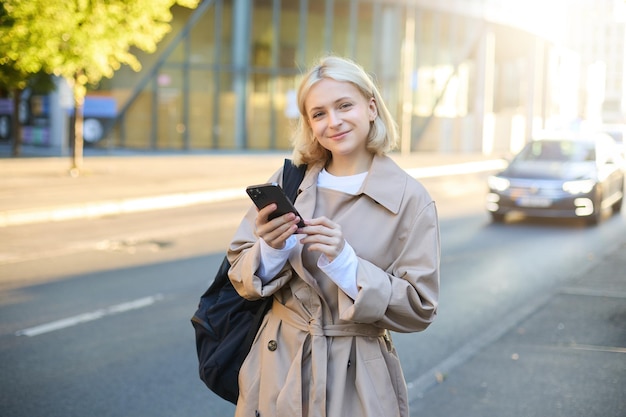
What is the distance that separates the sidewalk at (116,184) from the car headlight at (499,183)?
258 inches

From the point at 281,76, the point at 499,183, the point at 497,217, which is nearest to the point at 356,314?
the point at 499,183

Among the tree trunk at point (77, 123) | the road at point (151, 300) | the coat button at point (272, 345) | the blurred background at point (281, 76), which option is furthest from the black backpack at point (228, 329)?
the blurred background at point (281, 76)

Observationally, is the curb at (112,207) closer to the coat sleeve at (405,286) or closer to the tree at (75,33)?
the tree at (75,33)

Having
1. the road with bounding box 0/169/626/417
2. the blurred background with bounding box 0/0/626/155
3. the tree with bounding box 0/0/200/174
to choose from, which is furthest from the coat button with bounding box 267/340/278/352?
the blurred background with bounding box 0/0/626/155

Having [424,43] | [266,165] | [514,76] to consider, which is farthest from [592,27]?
[266,165]

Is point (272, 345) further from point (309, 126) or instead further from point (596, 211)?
point (596, 211)

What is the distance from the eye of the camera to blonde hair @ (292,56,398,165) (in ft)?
8.55

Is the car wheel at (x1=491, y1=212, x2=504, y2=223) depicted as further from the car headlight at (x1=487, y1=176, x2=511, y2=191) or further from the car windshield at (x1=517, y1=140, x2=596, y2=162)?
the car windshield at (x1=517, y1=140, x2=596, y2=162)

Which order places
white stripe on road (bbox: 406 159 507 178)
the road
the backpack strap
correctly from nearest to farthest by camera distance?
the backpack strap
the road
white stripe on road (bbox: 406 159 507 178)

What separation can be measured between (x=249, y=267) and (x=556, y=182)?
13.0 m

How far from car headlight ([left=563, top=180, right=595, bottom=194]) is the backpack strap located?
41.2 ft

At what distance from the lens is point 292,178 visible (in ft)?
9.02

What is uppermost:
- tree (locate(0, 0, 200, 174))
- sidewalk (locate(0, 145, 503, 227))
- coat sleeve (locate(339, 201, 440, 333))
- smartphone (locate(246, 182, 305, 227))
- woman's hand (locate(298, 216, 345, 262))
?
tree (locate(0, 0, 200, 174))

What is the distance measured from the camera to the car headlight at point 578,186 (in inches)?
569
